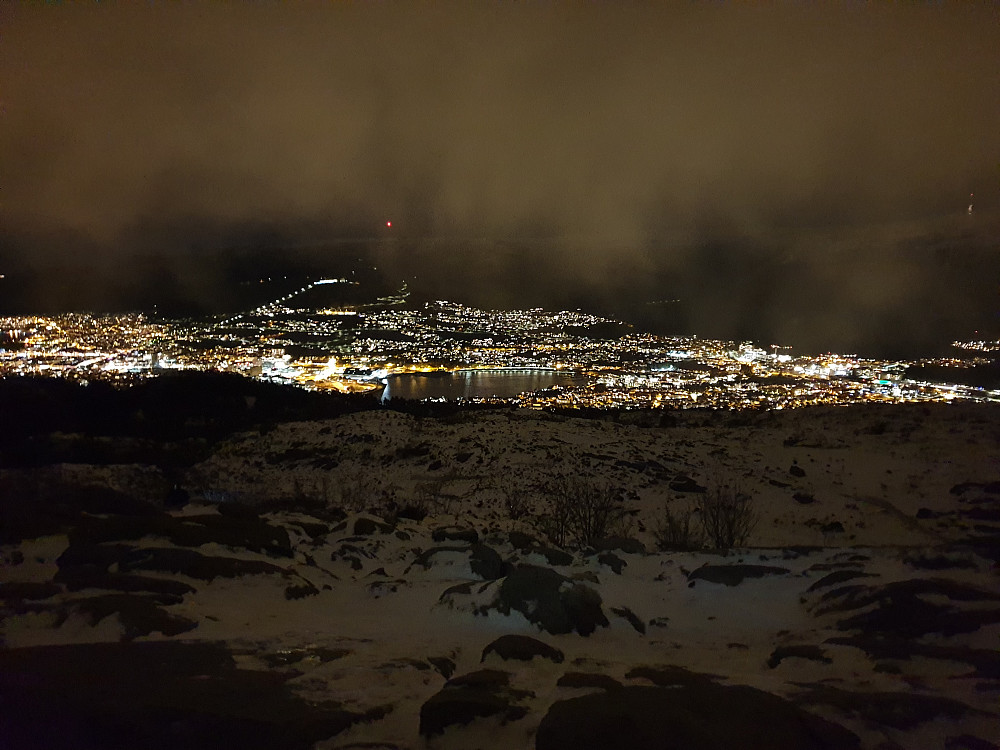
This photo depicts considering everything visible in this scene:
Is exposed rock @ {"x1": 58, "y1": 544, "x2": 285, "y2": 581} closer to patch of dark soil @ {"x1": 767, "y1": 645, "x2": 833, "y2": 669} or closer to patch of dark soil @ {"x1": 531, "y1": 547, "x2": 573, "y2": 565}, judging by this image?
patch of dark soil @ {"x1": 531, "y1": 547, "x2": 573, "y2": 565}

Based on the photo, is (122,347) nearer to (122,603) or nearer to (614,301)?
(122,603)

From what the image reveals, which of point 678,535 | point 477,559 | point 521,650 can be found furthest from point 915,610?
point 678,535

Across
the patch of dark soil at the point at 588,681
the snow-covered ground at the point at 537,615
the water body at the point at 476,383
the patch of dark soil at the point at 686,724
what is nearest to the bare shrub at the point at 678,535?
the snow-covered ground at the point at 537,615

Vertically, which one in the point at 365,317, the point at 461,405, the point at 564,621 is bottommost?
the point at 564,621

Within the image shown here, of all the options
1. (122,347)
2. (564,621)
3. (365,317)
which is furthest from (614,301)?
(564,621)

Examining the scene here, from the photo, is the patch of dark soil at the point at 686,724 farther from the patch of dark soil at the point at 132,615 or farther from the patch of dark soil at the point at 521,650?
the patch of dark soil at the point at 132,615

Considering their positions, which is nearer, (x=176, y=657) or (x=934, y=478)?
(x=176, y=657)
